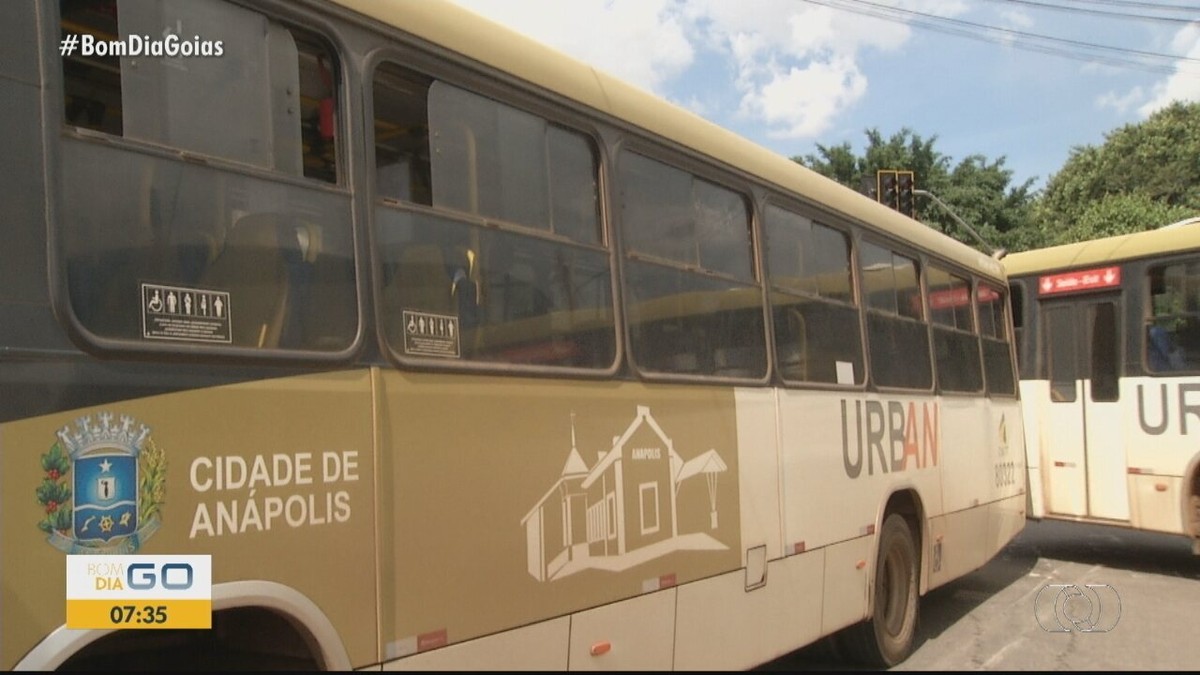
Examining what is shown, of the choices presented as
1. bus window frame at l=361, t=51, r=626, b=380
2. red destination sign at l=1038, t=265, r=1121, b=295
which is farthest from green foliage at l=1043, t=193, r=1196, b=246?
bus window frame at l=361, t=51, r=626, b=380

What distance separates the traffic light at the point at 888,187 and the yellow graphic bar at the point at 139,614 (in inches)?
654

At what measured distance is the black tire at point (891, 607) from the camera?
22.2 feet

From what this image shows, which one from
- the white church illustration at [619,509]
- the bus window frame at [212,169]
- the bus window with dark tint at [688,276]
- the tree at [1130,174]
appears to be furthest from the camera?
the tree at [1130,174]

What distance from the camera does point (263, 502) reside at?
2762 millimetres

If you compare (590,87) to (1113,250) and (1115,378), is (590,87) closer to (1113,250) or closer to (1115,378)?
(1115,378)

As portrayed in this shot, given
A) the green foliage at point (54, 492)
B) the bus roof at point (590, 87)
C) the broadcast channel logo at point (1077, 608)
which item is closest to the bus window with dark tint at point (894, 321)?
the bus roof at point (590, 87)

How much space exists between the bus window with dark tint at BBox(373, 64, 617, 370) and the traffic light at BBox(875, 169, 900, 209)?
47.3 ft

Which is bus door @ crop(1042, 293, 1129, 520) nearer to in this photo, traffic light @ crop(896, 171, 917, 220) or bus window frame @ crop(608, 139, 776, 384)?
bus window frame @ crop(608, 139, 776, 384)

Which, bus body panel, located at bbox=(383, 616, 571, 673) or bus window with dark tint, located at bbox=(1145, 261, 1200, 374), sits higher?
bus window with dark tint, located at bbox=(1145, 261, 1200, 374)

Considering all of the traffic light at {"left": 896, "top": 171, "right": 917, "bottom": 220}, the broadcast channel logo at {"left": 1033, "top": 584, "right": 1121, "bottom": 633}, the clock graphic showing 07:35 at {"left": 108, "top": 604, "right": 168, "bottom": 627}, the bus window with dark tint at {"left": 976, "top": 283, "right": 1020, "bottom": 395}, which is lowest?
the broadcast channel logo at {"left": 1033, "top": 584, "right": 1121, "bottom": 633}

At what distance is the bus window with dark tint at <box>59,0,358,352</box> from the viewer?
256 centimetres

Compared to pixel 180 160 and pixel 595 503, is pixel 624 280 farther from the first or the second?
pixel 180 160

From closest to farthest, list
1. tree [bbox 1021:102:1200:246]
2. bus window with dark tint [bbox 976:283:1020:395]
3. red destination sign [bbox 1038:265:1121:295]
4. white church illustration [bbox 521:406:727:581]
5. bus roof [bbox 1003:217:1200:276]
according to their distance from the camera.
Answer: white church illustration [bbox 521:406:727:581], bus window with dark tint [bbox 976:283:1020:395], bus roof [bbox 1003:217:1200:276], red destination sign [bbox 1038:265:1121:295], tree [bbox 1021:102:1200:246]

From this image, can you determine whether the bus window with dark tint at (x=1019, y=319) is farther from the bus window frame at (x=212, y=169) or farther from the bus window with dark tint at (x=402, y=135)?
the bus window frame at (x=212, y=169)
